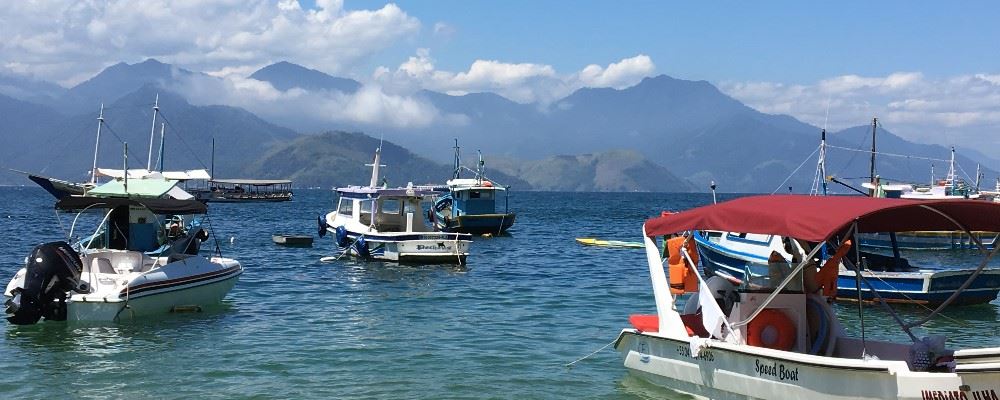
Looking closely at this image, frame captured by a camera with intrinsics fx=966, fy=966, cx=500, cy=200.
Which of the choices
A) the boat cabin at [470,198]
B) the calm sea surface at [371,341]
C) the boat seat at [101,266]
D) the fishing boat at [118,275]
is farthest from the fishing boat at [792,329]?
the boat cabin at [470,198]

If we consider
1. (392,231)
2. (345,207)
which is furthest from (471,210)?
(392,231)

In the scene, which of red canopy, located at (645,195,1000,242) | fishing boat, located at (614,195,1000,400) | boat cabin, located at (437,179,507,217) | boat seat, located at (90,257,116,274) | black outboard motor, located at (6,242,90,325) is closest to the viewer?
fishing boat, located at (614,195,1000,400)

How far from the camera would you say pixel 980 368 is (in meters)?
10.7

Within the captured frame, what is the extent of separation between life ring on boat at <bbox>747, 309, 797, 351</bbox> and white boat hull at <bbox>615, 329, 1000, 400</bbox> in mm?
592

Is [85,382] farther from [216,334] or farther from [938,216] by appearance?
[938,216]

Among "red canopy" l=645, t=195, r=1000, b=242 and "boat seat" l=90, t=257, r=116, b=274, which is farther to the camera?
"boat seat" l=90, t=257, r=116, b=274

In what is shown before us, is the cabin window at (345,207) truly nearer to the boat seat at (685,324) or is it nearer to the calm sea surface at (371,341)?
the calm sea surface at (371,341)

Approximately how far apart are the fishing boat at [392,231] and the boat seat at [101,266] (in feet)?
50.4

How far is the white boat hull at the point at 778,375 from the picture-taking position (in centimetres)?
1074

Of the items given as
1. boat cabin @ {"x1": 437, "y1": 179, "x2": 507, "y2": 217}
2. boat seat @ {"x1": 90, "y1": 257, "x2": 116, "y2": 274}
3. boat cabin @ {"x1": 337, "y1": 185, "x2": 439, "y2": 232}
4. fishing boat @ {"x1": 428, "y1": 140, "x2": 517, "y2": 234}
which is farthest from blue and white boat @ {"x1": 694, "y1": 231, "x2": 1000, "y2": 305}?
boat cabin @ {"x1": 437, "y1": 179, "x2": 507, "y2": 217}

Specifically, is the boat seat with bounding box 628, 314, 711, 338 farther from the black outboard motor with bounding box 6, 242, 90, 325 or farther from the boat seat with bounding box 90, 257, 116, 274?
the boat seat with bounding box 90, 257, 116, 274

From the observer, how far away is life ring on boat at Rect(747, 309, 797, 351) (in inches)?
531

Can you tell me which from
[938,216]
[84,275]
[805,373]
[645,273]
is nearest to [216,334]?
[84,275]

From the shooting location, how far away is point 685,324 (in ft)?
49.2
